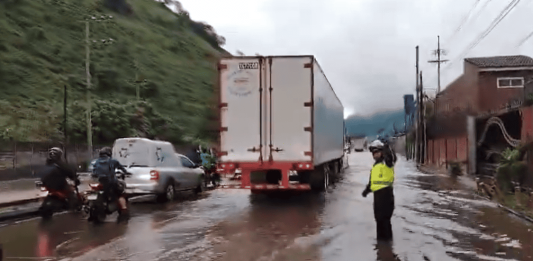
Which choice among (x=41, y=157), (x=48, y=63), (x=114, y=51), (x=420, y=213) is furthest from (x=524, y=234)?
(x=114, y=51)

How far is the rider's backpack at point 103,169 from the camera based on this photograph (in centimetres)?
1179

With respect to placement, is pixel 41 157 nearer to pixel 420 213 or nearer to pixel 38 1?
pixel 420 213

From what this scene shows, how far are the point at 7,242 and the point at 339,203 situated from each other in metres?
8.77

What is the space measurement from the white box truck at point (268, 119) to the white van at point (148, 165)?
1.96 meters

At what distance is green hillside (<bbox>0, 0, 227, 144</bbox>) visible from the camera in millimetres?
55938

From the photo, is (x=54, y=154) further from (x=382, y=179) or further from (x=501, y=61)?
(x=501, y=61)

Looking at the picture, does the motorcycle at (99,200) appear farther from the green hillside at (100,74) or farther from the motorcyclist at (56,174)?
the green hillside at (100,74)

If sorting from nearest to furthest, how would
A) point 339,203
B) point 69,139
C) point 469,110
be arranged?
point 339,203 < point 469,110 < point 69,139

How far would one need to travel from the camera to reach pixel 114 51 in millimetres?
94500

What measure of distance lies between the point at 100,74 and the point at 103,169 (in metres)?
74.7

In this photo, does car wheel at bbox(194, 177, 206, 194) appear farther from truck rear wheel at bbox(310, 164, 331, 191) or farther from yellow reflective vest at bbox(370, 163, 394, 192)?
yellow reflective vest at bbox(370, 163, 394, 192)

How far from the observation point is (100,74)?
83.2 meters

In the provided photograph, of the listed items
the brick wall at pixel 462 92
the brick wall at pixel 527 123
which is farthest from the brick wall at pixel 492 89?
the brick wall at pixel 527 123

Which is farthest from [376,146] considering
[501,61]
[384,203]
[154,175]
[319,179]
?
[501,61]
